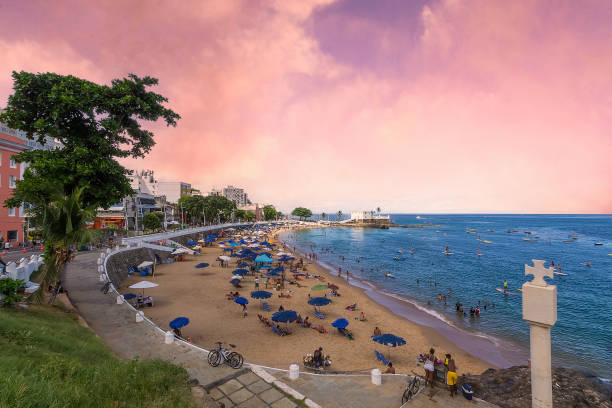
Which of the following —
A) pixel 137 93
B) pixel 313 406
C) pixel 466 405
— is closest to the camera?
pixel 313 406

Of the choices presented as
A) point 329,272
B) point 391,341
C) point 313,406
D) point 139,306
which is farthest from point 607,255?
point 139,306

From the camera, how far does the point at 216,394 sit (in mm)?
8461

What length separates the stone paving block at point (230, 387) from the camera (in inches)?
340

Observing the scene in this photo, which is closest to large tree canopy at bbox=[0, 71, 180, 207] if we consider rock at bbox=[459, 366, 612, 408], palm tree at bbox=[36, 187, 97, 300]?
palm tree at bbox=[36, 187, 97, 300]

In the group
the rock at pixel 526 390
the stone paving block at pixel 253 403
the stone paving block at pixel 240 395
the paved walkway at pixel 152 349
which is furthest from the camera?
the rock at pixel 526 390

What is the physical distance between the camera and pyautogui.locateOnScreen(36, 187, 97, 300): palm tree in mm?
13336

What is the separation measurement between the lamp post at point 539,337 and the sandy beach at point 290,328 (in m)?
9.82

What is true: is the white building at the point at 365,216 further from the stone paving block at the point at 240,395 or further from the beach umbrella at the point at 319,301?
the stone paving block at the point at 240,395

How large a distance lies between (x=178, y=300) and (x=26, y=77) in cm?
1822

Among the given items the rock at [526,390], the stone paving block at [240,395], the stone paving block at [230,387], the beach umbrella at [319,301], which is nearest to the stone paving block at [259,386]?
the stone paving block at [240,395]

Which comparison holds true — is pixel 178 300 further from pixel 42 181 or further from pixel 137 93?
pixel 137 93

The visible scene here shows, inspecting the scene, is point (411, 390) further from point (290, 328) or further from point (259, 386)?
point (290, 328)

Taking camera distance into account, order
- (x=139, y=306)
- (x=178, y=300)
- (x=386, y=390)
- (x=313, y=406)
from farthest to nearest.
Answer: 1. (x=178, y=300)
2. (x=139, y=306)
3. (x=386, y=390)
4. (x=313, y=406)

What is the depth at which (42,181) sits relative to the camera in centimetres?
1350
